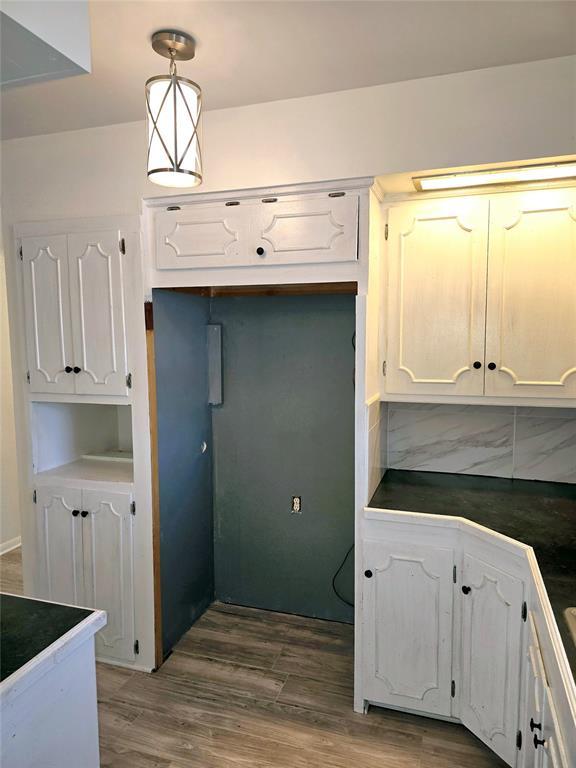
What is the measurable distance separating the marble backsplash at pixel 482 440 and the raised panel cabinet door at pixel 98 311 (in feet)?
4.31

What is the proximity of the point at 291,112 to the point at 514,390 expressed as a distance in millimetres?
1463

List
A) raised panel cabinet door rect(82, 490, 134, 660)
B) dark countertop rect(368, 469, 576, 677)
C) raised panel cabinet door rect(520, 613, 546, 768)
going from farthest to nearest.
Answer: raised panel cabinet door rect(82, 490, 134, 660) < dark countertop rect(368, 469, 576, 677) < raised panel cabinet door rect(520, 613, 546, 768)

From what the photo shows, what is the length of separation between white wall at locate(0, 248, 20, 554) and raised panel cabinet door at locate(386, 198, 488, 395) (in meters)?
3.01

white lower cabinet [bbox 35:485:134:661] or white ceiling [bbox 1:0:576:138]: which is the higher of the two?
white ceiling [bbox 1:0:576:138]

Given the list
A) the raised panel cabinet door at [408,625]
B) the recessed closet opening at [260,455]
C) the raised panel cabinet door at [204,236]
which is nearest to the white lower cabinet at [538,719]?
the raised panel cabinet door at [408,625]

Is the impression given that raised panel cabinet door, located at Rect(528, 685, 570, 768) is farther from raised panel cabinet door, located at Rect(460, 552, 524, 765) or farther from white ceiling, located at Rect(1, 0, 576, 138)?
white ceiling, located at Rect(1, 0, 576, 138)

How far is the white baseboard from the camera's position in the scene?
396cm

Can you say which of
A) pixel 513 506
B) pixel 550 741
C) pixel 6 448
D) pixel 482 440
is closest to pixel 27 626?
pixel 550 741

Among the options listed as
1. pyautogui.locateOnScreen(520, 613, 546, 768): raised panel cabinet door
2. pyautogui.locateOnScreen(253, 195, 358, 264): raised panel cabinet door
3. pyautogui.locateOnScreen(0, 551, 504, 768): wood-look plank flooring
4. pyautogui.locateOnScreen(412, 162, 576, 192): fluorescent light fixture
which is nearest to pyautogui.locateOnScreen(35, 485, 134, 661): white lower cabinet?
pyautogui.locateOnScreen(0, 551, 504, 768): wood-look plank flooring

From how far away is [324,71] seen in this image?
1.85 metres

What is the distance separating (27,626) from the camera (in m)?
1.22

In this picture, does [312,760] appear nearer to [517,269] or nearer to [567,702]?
[567,702]

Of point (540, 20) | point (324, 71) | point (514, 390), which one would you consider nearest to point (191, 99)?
point (324, 71)

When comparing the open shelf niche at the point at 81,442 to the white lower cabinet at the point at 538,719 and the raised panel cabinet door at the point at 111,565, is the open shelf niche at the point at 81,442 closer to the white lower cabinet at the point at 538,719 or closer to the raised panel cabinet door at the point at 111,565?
the raised panel cabinet door at the point at 111,565
